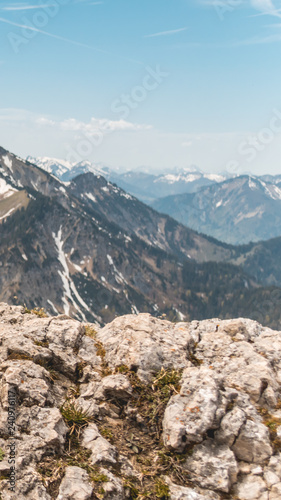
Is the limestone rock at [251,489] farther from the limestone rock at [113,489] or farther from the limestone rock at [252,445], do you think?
the limestone rock at [113,489]

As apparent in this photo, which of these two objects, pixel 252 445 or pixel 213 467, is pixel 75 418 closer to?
pixel 213 467

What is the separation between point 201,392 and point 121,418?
3233 millimetres

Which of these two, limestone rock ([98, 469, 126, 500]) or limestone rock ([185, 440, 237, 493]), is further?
limestone rock ([185, 440, 237, 493])

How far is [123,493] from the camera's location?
420 inches

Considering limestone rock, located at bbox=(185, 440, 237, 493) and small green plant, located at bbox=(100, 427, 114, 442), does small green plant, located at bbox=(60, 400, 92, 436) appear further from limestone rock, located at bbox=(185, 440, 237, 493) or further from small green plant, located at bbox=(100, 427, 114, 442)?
limestone rock, located at bbox=(185, 440, 237, 493)

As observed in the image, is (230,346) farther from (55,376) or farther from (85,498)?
(85,498)

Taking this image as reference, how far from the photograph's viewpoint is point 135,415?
13234 millimetres

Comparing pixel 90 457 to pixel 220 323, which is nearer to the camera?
pixel 90 457

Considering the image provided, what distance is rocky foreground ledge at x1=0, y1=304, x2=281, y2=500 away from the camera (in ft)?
36.0

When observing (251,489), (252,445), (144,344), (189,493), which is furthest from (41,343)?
(251,489)

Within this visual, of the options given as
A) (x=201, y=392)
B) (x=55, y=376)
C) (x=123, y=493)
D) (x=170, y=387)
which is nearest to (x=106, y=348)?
(x=55, y=376)

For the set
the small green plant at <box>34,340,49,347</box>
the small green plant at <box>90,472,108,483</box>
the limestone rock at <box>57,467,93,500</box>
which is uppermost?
the small green plant at <box>34,340,49,347</box>

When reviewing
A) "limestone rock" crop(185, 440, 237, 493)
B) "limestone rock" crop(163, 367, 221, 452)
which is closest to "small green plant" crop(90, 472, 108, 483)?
"limestone rock" crop(163, 367, 221, 452)

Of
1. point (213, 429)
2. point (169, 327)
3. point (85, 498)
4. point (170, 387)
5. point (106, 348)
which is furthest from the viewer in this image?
point (169, 327)
